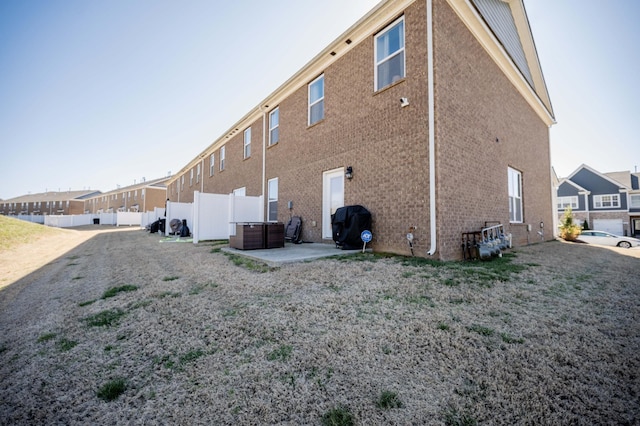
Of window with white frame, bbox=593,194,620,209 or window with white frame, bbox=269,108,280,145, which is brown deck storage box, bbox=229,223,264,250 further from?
window with white frame, bbox=593,194,620,209

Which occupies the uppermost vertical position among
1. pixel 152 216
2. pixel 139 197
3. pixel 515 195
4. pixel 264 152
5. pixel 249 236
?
pixel 139 197

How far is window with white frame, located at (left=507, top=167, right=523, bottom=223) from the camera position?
9.03 metres

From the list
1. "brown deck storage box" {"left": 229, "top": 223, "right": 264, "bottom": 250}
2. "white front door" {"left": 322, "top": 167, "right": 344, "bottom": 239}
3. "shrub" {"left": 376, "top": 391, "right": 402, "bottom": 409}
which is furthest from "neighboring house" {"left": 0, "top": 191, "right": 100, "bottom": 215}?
"shrub" {"left": 376, "top": 391, "right": 402, "bottom": 409}

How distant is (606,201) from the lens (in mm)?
27500

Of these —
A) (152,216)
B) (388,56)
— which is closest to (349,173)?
(388,56)

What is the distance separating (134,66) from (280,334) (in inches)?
539

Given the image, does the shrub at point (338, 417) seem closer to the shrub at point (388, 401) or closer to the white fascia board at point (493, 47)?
the shrub at point (388, 401)

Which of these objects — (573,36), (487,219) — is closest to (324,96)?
(487,219)

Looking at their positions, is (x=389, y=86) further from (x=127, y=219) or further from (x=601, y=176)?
(x=127, y=219)

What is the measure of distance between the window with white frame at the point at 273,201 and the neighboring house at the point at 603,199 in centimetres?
3335

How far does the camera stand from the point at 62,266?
656 cm

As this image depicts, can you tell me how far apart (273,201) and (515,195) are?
9265mm

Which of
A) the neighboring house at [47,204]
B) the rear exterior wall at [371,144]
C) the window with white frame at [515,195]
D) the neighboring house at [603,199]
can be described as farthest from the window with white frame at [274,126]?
the neighboring house at [47,204]

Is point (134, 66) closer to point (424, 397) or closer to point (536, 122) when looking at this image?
point (424, 397)
